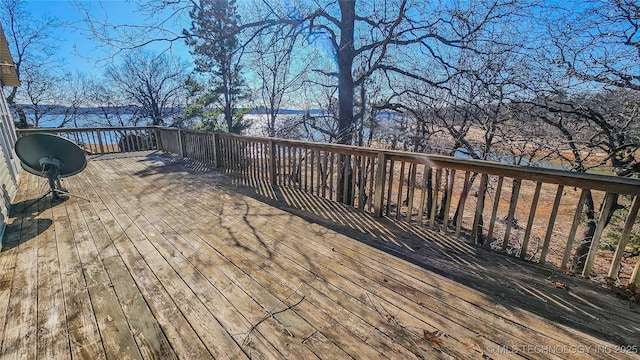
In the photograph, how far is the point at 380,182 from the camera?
125 inches

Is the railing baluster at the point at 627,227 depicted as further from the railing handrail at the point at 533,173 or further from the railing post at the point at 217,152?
the railing post at the point at 217,152

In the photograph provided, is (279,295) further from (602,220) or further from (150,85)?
(150,85)

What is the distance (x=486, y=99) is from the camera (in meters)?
5.10

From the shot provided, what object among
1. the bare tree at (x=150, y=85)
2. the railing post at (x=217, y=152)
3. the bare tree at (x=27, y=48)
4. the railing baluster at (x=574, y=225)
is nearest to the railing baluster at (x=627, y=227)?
the railing baluster at (x=574, y=225)

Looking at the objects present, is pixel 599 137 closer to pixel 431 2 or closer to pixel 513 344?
pixel 431 2

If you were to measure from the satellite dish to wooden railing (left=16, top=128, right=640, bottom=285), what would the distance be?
2375 mm

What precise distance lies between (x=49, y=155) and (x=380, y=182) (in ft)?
14.4

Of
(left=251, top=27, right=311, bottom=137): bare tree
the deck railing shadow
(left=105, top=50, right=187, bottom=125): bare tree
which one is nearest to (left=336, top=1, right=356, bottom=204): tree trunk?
(left=251, top=27, right=311, bottom=137): bare tree

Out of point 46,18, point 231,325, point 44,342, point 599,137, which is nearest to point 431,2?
point 599,137

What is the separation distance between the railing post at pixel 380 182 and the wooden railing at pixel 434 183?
12 mm

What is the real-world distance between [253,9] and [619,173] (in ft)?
25.5

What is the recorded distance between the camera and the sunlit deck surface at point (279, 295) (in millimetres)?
1451

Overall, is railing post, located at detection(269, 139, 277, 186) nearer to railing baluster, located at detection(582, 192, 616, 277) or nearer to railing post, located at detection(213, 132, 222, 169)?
railing post, located at detection(213, 132, 222, 169)

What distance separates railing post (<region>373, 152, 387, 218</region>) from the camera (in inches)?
120
